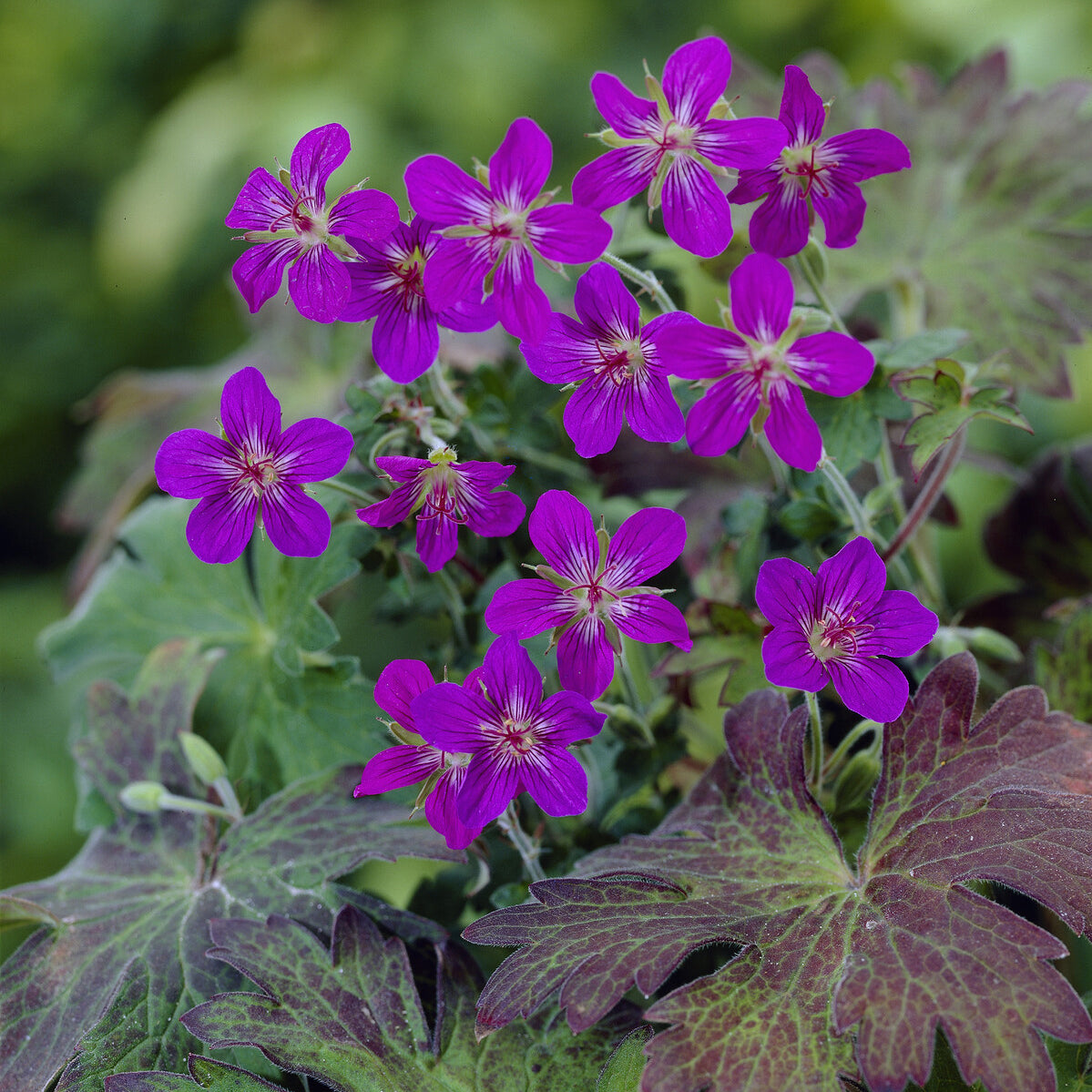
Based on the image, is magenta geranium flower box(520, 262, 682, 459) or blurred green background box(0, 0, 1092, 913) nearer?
magenta geranium flower box(520, 262, 682, 459)

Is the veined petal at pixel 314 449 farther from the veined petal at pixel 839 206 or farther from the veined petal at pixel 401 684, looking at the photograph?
the veined petal at pixel 839 206

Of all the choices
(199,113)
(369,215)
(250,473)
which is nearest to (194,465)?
(250,473)

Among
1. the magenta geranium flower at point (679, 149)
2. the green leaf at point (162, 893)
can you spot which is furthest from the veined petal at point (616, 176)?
the green leaf at point (162, 893)

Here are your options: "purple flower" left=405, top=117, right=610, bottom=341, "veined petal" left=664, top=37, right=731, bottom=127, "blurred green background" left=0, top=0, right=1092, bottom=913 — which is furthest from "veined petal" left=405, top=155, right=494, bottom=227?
"blurred green background" left=0, top=0, right=1092, bottom=913

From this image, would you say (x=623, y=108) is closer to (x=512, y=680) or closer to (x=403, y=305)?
(x=403, y=305)

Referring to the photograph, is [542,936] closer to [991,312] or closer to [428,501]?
[428,501]

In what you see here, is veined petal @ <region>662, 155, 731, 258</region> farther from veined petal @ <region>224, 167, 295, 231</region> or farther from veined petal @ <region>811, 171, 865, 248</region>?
veined petal @ <region>224, 167, 295, 231</region>

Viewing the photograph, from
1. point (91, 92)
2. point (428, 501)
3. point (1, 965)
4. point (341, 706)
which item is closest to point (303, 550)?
point (428, 501)
